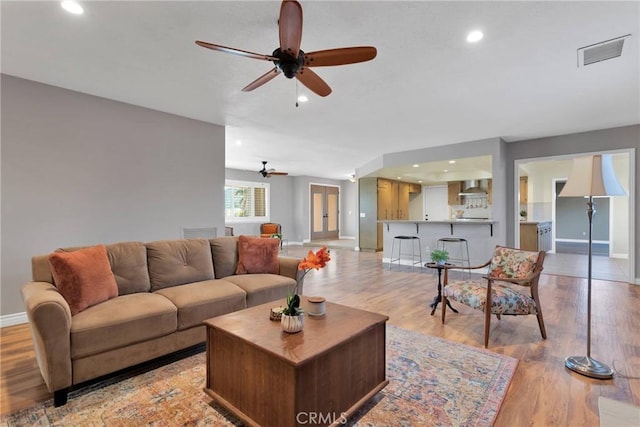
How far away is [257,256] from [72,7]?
254 centimetres

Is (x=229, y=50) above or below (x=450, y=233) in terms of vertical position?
above

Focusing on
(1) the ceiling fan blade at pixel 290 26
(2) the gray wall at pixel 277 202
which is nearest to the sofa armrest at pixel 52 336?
(1) the ceiling fan blade at pixel 290 26

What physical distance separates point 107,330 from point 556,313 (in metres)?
4.39

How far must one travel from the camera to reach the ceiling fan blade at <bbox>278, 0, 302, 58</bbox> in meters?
1.67

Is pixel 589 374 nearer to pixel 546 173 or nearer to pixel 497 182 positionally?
pixel 497 182

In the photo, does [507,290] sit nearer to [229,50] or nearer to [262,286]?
[262,286]

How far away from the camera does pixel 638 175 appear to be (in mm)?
4836

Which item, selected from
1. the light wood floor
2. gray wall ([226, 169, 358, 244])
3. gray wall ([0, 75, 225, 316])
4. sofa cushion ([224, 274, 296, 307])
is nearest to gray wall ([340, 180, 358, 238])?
gray wall ([226, 169, 358, 244])

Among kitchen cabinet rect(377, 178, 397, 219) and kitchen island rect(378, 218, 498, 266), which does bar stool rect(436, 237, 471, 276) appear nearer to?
kitchen island rect(378, 218, 498, 266)

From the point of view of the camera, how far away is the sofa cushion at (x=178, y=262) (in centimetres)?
281

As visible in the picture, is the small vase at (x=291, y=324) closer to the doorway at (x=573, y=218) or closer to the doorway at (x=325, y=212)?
the doorway at (x=573, y=218)

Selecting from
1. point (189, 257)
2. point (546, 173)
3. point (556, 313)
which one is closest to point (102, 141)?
point (189, 257)

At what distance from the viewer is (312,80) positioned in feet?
7.67

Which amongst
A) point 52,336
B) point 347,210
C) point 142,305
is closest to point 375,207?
point 347,210
